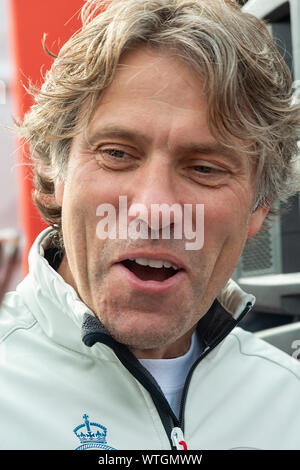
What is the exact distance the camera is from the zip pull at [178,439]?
141cm

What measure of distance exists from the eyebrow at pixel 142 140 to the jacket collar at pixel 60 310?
1.11 ft

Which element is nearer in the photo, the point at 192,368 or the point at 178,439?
the point at 178,439

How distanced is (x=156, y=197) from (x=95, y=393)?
0.47 metres

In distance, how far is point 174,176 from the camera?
1.48m

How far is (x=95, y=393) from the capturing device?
1.42 m

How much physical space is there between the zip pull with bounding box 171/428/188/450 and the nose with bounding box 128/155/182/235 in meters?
0.47

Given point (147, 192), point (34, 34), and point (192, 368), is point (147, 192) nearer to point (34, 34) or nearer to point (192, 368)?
point (192, 368)

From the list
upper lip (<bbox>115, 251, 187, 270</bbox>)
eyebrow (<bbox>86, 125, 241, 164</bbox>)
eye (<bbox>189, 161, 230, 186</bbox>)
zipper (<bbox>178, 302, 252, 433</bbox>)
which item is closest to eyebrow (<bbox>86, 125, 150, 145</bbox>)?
eyebrow (<bbox>86, 125, 241, 164</bbox>)

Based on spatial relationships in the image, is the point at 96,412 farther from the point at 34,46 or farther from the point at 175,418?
the point at 34,46

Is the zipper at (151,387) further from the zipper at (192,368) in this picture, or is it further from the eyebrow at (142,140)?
the eyebrow at (142,140)

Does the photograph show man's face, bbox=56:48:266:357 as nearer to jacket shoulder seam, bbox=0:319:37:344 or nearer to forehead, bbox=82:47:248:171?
forehead, bbox=82:47:248:171

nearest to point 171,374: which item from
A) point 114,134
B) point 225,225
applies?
point 225,225

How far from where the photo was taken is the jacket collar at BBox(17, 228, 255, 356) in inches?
55.5

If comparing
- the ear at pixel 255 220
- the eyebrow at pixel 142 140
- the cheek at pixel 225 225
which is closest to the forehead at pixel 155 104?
the eyebrow at pixel 142 140
